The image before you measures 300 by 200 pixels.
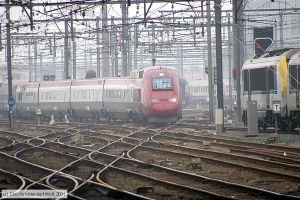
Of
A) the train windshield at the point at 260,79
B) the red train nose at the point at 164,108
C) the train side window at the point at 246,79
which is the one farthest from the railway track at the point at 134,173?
the red train nose at the point at 164,108

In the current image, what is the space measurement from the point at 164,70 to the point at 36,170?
1629 cm

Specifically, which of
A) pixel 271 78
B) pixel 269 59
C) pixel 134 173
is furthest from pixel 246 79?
pixel 134 173

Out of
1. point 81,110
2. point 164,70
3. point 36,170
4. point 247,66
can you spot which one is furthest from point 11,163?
point 81,110

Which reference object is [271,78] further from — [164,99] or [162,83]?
[162,83]

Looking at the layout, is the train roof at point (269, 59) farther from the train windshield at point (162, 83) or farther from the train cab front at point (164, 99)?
the train windshield at point (162, 83)

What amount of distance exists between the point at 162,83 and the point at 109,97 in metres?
6.62

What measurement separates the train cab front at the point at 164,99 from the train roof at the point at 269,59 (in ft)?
20.0

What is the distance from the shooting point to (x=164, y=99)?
2938 centimetres

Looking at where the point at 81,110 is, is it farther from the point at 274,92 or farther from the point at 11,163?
the point at 11,163

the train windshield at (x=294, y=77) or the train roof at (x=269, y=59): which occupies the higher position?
the train roof at (x=269, y=59)

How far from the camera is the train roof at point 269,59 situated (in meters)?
21.8

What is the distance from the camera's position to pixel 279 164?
44.6 ft

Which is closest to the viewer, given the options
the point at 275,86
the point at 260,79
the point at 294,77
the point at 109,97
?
the point at 294,77

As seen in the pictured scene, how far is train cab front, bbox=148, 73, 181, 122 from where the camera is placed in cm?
2928
